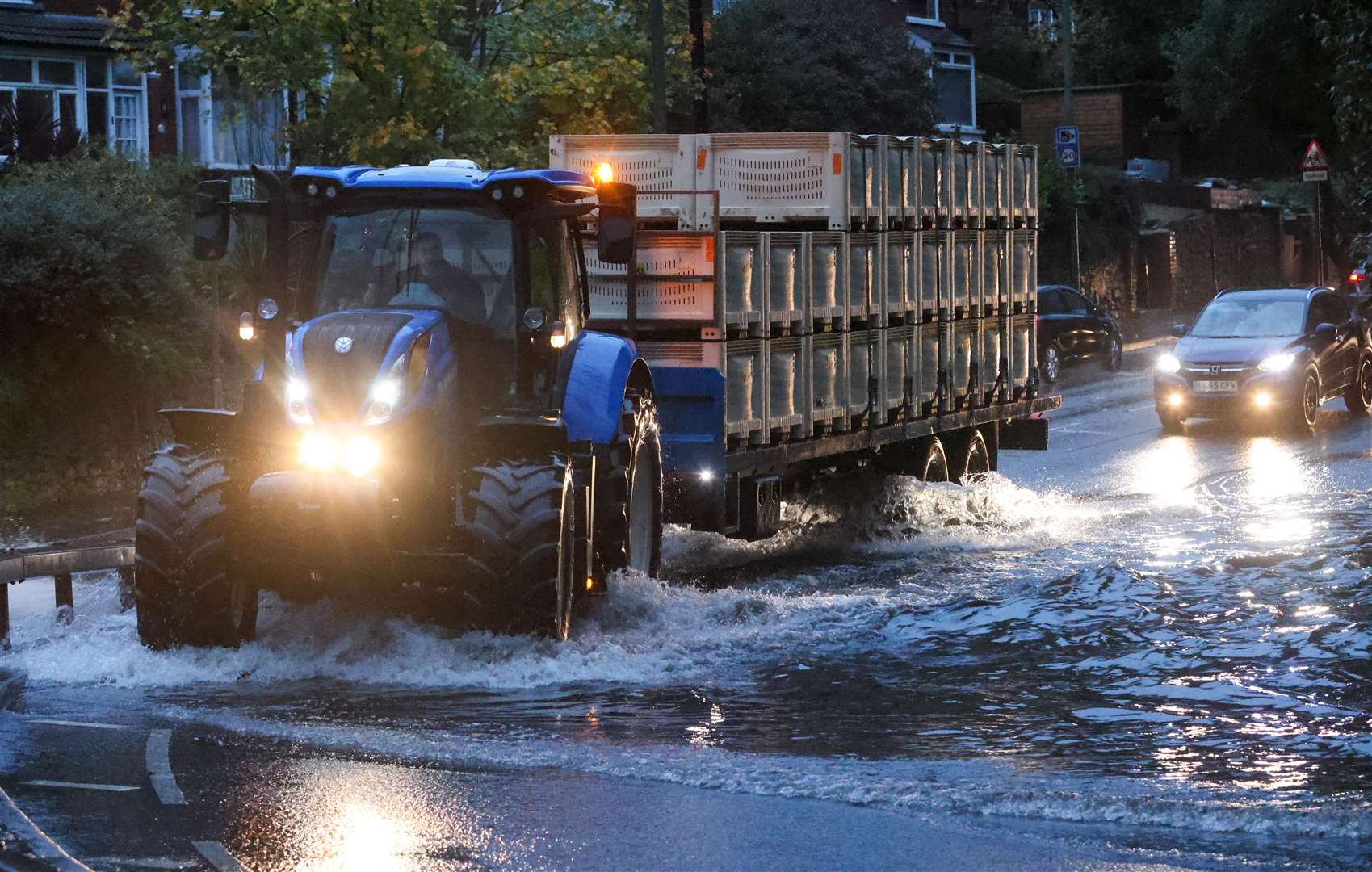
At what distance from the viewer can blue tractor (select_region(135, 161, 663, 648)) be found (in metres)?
10.4

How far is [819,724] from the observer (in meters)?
9.76

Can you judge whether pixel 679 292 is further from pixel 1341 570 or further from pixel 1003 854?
pixel 1003 854

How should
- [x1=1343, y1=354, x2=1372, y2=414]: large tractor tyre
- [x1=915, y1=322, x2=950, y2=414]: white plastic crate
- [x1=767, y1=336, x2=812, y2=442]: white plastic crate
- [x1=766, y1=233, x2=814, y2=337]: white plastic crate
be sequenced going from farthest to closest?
[x1=1343, y1=354, x2=1372, y2=414]: large tractor tyre
[x1=915, y1=322, x2=950, y2=414]: white plastic crate
[x1=767, y1=336, x2=812, y2=442]: white plastic crate
[x1=766, y1=233, x2=814, y2=337]: white plastic crate

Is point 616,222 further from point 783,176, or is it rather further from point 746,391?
point 783,176

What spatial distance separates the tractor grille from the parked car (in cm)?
2283

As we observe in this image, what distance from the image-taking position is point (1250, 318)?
86.4 ft

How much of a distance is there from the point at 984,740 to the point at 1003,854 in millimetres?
2084

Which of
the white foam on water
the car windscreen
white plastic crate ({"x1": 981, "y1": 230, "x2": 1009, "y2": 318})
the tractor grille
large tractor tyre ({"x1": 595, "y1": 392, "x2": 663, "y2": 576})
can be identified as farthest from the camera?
the car windscreen

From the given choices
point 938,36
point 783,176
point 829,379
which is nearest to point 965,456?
point 829,379

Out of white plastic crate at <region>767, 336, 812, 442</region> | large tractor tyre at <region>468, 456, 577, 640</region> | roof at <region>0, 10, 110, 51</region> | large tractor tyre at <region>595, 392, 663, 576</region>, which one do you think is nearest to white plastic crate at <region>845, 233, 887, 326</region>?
white plastic crate at <region>767, 336, 812, 442</region>

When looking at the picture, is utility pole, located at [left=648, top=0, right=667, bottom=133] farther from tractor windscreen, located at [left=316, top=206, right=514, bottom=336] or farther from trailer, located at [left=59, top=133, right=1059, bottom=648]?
tractor windscreen, located at [left=316, top=206, right=514, bottom=336]

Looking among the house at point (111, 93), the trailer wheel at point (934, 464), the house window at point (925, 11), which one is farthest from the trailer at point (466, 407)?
the house window at point (925, 11)

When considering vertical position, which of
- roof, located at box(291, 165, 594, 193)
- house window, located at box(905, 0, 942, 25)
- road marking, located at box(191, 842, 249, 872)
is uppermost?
house window, located at box(905, 0, 942, 25)

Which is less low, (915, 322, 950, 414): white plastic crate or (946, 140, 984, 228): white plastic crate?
(946, 140, 984, 228): white plastic crate
